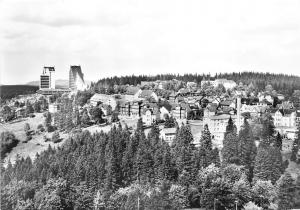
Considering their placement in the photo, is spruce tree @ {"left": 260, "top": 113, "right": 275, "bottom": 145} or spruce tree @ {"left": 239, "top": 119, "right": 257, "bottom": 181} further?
spruce tree @ {"left": 260, "top": 113, "right": 275, "bottom": 145}

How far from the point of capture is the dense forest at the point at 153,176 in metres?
54.4

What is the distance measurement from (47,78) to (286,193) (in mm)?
109125

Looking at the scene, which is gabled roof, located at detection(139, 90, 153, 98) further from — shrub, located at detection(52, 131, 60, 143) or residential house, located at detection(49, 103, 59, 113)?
shrub, located at detection(52, 131, 60, 143)

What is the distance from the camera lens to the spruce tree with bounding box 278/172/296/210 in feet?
178

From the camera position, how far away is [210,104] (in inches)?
4043

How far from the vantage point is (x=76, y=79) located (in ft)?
472

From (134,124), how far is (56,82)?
69.6 metres

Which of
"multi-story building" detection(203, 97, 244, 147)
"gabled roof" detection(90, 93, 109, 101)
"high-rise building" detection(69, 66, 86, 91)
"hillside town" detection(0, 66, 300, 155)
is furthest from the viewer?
"high-rise building" detection(69, 66, 86, 91)

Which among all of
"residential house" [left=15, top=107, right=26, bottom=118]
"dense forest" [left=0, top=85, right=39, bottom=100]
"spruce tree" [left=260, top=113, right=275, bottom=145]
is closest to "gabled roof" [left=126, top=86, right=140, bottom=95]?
"residential house" [left=15, top=107, right=26, bottom=118]

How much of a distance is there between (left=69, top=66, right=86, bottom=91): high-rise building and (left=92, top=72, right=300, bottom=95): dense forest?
3.84m

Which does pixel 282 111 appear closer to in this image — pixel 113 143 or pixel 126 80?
pixel 113 143

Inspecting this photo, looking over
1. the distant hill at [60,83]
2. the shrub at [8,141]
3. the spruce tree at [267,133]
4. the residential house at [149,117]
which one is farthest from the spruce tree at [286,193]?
the distant hill at [60,83]

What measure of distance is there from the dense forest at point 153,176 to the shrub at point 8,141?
18001 millimetres

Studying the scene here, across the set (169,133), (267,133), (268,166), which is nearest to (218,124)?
(169,133)
